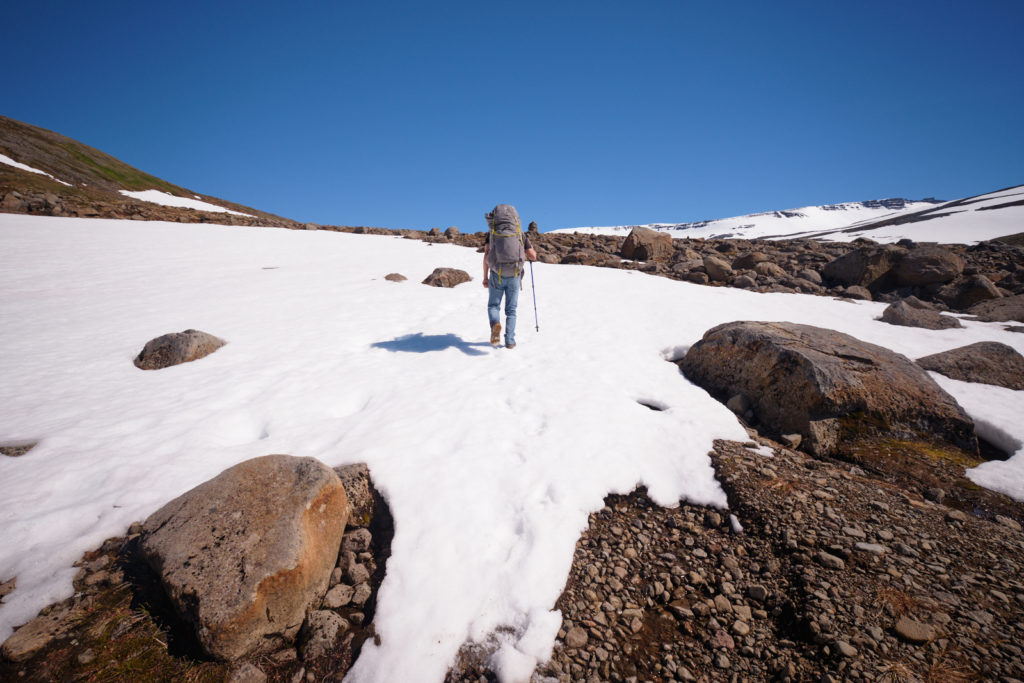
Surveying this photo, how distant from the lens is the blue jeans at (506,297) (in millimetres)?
8625

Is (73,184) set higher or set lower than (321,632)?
higher

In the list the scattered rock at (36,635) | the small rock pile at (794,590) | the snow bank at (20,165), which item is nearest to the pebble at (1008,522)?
the small rock pile at (794,590)

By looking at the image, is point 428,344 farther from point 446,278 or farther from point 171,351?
point 446,278

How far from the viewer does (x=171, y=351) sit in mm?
7902

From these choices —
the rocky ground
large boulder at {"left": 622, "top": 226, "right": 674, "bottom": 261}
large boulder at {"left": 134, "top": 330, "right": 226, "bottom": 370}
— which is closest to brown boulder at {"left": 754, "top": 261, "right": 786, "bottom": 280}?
large boulder at {"left": 622, "top": 226, "right": 674, "bottom": 261}

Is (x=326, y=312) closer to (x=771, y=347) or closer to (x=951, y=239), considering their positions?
(x=771, y=347)

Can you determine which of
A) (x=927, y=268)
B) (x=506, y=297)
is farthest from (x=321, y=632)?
(x=927, y=268)

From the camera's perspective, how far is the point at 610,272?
1850 cm

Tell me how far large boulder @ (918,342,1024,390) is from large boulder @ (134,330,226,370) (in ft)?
53.1

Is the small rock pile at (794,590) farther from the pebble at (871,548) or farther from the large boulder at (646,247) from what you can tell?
the large boulder at (646,247)

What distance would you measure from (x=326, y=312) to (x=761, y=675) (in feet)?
40.0

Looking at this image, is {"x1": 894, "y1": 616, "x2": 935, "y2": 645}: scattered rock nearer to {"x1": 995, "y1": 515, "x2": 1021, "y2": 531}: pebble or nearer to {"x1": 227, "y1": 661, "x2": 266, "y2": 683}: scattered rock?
{"x1": 995, "y1": 515, "x2": 1021, "y2": 531}: pebble

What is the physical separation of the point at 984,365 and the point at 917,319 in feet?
19.8

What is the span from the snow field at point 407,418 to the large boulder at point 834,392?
2.32 feet
